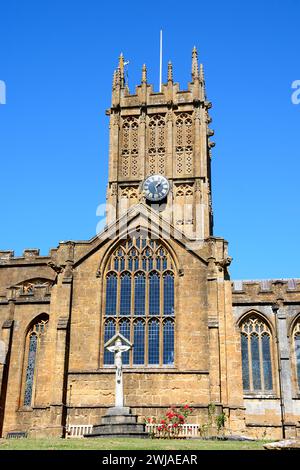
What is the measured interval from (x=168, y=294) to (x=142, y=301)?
137cm

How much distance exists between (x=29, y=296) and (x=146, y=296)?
24.2ft

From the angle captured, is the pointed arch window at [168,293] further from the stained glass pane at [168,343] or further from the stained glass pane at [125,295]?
the stained glass pane at [125,295]

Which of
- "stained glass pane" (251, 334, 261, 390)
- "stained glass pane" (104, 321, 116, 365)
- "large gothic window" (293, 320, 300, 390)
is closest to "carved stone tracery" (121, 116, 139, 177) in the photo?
"stained glass pane" (251, 334, 261, 390)

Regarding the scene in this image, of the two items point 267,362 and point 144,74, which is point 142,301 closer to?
point 267,362

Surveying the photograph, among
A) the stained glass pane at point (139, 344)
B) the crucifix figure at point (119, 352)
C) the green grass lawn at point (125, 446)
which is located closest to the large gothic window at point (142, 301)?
the stained glass pane at point (139, 344)

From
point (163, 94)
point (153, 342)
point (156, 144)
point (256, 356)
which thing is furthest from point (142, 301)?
point (163, 94)

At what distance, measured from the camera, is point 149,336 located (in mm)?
29859

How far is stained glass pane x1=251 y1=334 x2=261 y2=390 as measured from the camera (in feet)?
108

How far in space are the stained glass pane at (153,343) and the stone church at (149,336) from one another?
0.16 feet

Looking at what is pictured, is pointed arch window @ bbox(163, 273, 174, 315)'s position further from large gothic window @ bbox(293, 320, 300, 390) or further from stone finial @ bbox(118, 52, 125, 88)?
stone finial @ bbox(118, 52, 125, 88)

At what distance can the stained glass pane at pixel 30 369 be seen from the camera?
104 ft

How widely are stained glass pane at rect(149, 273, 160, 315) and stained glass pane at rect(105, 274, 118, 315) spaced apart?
1815 millimetres

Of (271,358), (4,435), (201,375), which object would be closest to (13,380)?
(4,435)

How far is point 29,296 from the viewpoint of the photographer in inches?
1331
